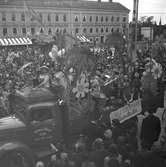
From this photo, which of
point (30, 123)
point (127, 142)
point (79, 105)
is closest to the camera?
point (30, 123)

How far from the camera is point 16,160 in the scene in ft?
17.3

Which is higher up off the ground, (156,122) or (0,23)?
(0,23)

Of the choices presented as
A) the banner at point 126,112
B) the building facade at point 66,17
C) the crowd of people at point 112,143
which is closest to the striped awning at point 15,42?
the building facade at point 66,17

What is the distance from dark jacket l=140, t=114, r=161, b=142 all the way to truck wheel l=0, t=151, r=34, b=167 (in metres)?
2.62

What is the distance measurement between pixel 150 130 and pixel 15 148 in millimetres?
2985

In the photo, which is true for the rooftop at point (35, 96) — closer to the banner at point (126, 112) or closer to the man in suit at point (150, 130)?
the banner at point (126, 112)

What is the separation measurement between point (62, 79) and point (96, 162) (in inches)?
109

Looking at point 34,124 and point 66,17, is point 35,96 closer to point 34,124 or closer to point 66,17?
point 34,124

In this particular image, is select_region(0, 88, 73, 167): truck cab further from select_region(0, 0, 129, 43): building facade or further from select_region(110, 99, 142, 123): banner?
select_region(0, 0, 129, 43): building facade

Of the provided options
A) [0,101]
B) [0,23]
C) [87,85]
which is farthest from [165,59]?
[0,23]

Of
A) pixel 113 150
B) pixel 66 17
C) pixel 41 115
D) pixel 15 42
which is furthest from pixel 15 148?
pixel 15 42

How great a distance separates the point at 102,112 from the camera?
684 centimetres

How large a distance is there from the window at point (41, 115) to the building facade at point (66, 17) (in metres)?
15.8

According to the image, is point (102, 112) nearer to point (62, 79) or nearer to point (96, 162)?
point (62, 79)
